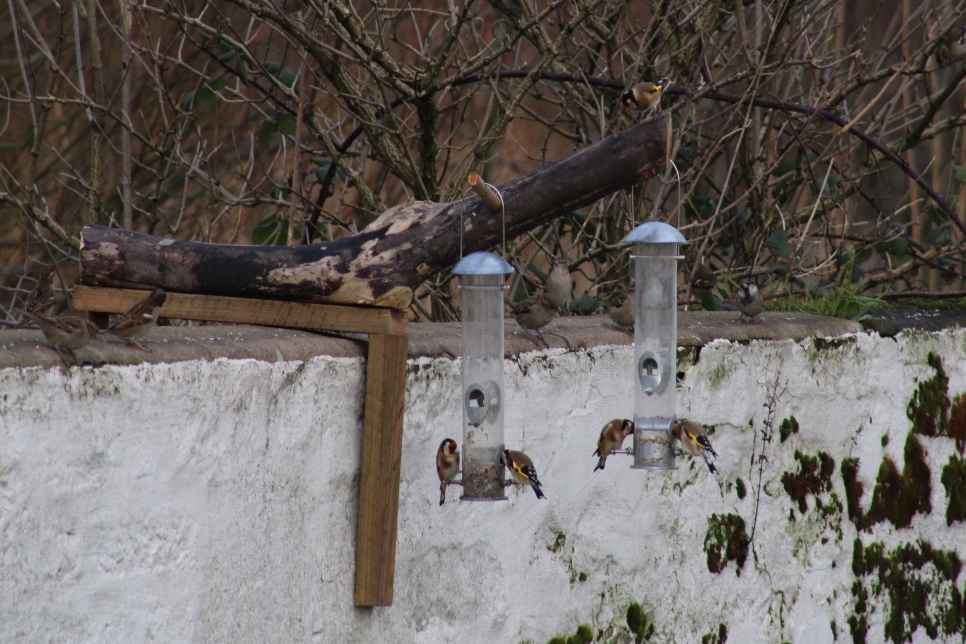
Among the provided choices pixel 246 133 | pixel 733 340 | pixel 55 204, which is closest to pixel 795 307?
pixel 733 340

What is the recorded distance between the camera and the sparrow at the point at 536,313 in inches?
160

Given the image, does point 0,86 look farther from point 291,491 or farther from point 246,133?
point 291,491

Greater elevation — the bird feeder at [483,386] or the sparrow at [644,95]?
the sparrow at [644,95]

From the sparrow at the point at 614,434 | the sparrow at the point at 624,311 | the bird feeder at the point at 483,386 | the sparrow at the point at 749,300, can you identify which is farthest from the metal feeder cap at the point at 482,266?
the sparrow at the point at 749,300

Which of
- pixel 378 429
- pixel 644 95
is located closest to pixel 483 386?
pixel 378 429

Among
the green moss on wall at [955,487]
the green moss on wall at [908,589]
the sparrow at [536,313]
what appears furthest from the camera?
the green moss on wall at [955,487]

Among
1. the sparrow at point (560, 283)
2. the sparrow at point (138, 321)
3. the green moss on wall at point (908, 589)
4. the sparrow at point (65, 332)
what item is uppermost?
the sparrow at point (560, 283)

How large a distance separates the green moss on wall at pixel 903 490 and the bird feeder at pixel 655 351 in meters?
1.84

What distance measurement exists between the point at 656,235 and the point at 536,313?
0.94m

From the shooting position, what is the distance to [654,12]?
538cm

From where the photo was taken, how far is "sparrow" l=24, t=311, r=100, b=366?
2756mm

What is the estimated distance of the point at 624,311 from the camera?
428cm

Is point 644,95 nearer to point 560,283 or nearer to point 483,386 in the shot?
point 560,283

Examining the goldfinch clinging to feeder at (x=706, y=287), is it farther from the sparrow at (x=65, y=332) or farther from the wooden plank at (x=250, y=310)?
the sparrow at (x=65, y=332)
